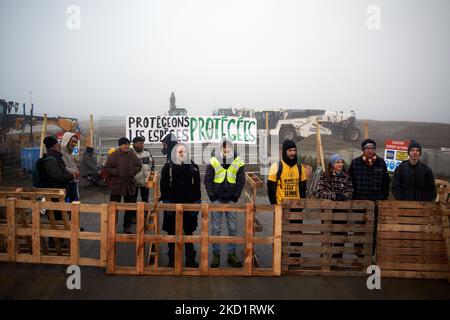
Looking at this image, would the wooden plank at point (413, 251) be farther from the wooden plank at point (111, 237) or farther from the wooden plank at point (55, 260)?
the wooden plank at point (55, 260)

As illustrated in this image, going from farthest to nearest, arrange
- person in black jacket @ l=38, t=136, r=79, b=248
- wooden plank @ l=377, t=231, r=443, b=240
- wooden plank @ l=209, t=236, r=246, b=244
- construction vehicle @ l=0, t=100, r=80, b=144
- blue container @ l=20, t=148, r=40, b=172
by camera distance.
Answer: construction vehicle @ l=0, t=100, r=80, b=144 < blue container @ l=20, t=148, r=40, b=172 < person in black jacket @ l=38, t=136, r=79, b=248 < wooden plank @ l=377, t=231, r=443, b=240 < wooden plank @ l=209, t=236, r=246, b=244

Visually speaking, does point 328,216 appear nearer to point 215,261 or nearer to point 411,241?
point 411,241

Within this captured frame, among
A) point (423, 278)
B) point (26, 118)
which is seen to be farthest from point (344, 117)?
point (423, 278)

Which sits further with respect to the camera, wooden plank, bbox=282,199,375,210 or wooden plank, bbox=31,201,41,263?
wooden plank, bbox=31,201,41,263

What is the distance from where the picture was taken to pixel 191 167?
17.4 ft

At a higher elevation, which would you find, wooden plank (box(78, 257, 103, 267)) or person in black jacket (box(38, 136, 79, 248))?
person in black jacket (box(38, 136, 79, 248))

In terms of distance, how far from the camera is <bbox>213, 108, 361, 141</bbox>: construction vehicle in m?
25.2

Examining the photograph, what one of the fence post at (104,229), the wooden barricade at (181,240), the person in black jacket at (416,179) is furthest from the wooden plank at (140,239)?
the person in black jacket at (416,179)

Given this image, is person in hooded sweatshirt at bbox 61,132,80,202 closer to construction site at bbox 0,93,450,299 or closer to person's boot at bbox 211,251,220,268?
construction site at bbox 0,93,450,299

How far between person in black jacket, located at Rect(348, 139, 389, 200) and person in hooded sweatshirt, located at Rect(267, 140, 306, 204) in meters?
0.81

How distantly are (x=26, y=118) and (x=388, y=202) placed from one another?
69.3 feet

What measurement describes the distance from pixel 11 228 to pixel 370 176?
5296mm

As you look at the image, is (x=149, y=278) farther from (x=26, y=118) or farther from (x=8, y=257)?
(x=26, y=118)

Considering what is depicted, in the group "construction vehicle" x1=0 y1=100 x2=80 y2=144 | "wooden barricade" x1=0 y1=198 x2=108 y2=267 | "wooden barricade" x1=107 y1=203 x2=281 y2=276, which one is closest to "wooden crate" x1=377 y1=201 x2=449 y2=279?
"wooden barricade" x1=107 y1=203 x2=281 y2=276
